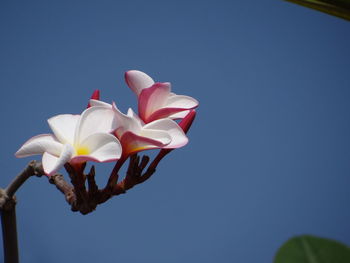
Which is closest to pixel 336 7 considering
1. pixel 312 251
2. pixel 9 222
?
pixel 312 251

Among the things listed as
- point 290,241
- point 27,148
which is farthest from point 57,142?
point 290,241

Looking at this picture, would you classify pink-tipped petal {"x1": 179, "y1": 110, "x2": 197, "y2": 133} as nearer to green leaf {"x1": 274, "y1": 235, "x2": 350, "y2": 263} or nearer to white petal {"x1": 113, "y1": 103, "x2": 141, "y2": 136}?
white petal {"x1": 113, "y1": 103, "x2": 141, "y2": 136}

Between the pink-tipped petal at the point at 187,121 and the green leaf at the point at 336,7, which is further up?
the green leaf at the point at 336,7

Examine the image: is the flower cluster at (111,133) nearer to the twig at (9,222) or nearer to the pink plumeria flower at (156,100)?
the pink plumeria flower at (156,100)

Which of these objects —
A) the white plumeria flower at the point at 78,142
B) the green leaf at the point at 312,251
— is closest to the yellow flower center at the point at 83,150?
the white plumeria flower at the point at 78,142

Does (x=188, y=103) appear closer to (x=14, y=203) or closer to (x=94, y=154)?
(x=94, y=154)

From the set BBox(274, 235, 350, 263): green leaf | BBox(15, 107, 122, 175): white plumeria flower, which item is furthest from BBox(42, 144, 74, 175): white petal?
BBox(274, 235, 350, 263): green leaf

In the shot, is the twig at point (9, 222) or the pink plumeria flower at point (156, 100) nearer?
the pink plumeria flower at point (156, 100)
